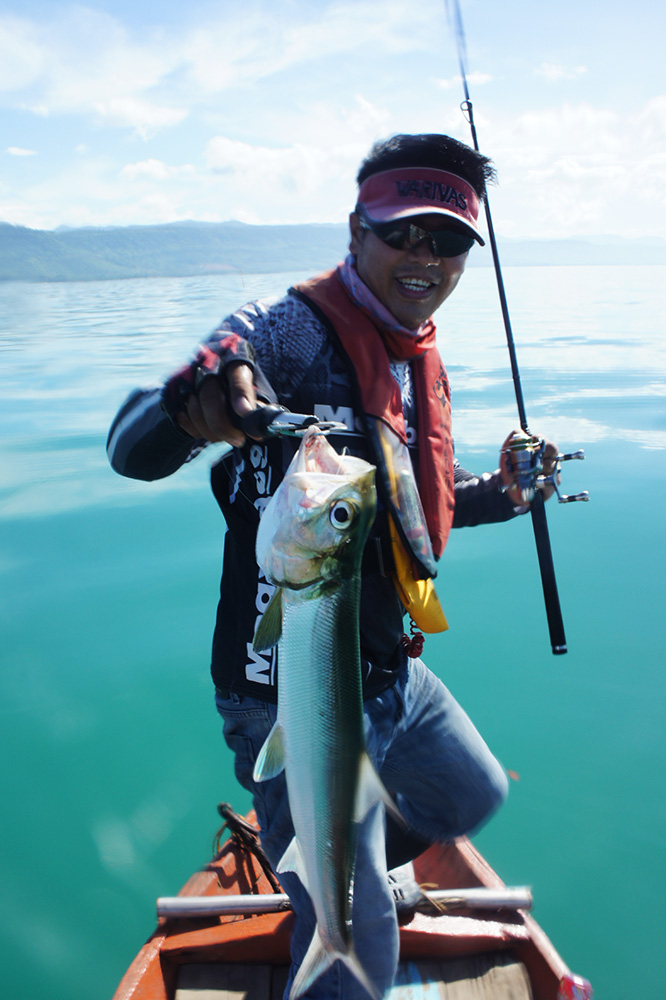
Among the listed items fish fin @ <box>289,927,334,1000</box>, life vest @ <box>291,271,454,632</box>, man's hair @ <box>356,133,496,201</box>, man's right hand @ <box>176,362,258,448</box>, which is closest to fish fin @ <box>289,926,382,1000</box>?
fish fin @ <box>289,927,334,1000</box>

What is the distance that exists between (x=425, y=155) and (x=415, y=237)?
1.14 ft

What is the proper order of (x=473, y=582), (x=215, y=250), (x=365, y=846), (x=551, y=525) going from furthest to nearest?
(x=215, y=250), (x=551, y=525), (x=473, y=582), (x=365, y=846)

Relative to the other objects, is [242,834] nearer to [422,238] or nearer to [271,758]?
[271,758]

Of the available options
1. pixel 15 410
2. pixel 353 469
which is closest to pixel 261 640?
pixel 353 469

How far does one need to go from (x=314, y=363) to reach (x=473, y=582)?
14.1 ft

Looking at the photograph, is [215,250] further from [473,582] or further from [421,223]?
[421,223]

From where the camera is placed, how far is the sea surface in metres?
3.46

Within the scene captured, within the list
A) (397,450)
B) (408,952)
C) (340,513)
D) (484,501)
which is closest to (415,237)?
(397,450)

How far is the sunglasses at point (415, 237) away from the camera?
7.70 feet

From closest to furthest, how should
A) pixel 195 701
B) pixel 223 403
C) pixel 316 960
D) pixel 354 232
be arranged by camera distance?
pixel 223 403, pixel 316 960, pixel 354 232, pixel 195 701

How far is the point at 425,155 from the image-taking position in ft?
8.04

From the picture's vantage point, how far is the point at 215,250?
39.9m

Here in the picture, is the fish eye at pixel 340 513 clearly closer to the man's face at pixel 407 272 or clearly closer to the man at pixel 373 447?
the man at pixel 373 447

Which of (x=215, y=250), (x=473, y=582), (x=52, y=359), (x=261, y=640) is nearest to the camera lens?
(x=261, y=640)
